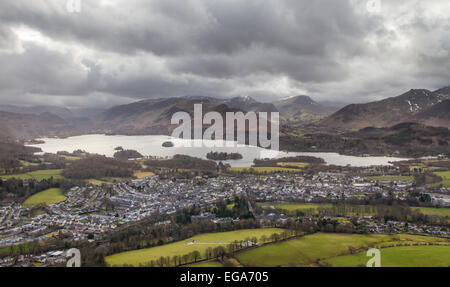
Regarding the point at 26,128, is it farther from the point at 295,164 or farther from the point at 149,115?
the point at 295,164

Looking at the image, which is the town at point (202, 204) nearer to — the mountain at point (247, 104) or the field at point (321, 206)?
the field at point (321, 206)

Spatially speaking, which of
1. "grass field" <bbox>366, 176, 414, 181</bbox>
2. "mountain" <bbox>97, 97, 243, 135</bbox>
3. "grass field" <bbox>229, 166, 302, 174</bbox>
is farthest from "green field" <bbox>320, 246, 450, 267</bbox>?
"mountain" <bbox>97, 97, 243, 135</bbox>

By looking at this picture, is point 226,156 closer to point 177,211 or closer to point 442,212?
point 177,211

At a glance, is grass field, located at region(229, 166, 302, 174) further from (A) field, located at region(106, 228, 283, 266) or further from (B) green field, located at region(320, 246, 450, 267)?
(B) green field, located at region(320, 246, 450, 267)

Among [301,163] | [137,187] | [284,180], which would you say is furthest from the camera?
[301,163]

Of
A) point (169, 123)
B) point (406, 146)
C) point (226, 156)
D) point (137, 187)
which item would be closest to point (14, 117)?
point (169, 123)
